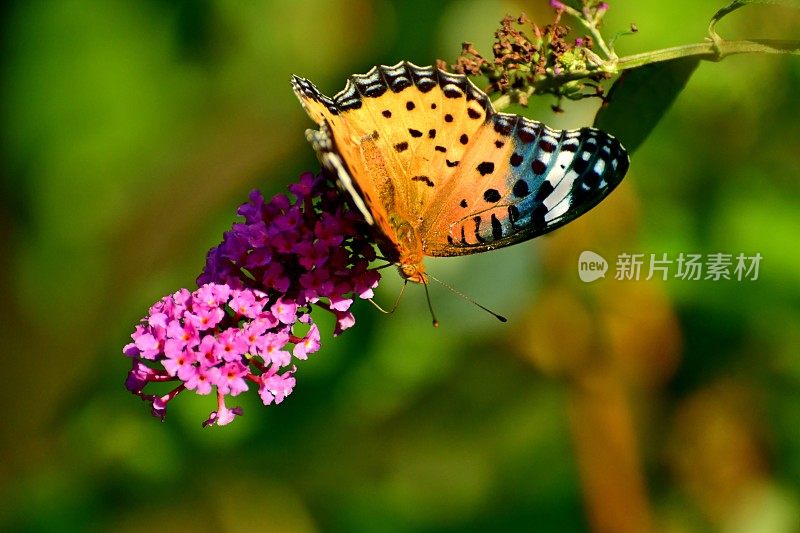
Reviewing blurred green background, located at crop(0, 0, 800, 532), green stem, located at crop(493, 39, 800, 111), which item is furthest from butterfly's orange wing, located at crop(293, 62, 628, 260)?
blurred green background, located at crop(0, 0, 800, 532)

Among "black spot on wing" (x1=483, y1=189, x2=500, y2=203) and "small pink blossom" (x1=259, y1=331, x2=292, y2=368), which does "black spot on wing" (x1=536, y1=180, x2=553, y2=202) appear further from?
"small pink blossom" (x1=259, y1=331, x2=292, y2=368)

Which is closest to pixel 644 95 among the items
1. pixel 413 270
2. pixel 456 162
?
pixel 456 162

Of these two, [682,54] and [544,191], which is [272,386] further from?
[682,54]

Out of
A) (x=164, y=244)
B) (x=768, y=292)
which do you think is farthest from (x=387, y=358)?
(x=768, y=292)

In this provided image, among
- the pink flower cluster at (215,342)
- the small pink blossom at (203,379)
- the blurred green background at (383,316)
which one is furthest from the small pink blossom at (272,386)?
the blurred green background at (383,316)

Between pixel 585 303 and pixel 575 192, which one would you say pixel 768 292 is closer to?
pixel 585 303

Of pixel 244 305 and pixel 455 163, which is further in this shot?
pixel 455 163
